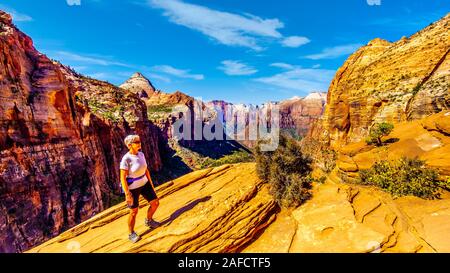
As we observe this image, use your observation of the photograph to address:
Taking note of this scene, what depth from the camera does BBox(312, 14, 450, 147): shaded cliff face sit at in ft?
121

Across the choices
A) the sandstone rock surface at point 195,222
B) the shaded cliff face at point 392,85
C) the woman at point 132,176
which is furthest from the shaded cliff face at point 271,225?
the shaded cliff face at point 392,85

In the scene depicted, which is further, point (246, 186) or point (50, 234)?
point (50, 234)

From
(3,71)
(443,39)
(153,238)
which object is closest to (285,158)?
(153,238)

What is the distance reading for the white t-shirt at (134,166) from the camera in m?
6.29

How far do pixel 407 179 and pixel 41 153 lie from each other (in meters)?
40.1

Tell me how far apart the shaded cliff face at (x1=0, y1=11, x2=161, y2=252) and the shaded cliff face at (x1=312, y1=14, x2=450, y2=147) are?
51221 mm

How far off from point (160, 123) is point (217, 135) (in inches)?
1723

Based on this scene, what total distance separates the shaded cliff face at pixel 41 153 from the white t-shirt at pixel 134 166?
2833cm

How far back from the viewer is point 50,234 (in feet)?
101

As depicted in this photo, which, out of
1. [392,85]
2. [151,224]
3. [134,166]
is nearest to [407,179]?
[151,224]

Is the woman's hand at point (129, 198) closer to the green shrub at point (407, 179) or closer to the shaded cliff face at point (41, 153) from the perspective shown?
the green shrub at point (407, 179)

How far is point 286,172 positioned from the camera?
30.4 feet

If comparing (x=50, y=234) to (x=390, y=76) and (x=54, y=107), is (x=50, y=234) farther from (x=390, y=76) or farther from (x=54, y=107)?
(x=390, y=76)

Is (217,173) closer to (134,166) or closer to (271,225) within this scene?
(271,225)
